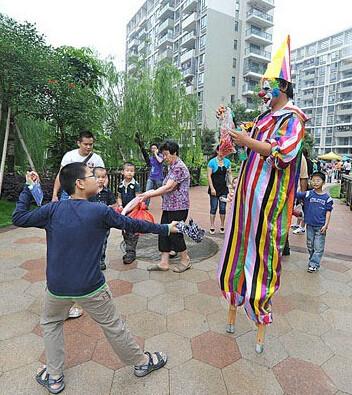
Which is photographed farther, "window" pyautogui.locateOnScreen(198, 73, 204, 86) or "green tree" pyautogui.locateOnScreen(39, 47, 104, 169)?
"window" pyautogui.locateOnScreen(198, 73, 204, 86)

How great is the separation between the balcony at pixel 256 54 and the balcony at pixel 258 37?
0.89m

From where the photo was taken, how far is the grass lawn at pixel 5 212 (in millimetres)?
→ 5852

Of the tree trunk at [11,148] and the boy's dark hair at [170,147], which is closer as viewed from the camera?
the boy's dark hair at [170,147]

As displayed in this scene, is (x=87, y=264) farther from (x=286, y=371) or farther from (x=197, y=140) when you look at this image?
(x=197, y=140)

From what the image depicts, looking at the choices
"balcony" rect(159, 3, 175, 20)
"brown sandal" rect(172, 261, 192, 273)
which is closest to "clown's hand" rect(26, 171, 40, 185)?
"brown sandal" rect(172, 261, 192, 273)

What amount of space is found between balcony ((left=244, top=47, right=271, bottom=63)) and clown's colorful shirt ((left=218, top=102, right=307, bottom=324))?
126 ft

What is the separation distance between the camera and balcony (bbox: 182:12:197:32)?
3482cm

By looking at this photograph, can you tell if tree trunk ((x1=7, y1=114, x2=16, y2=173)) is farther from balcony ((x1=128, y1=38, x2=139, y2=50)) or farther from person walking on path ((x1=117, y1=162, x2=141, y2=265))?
balcony ((x1=128, y1=38, x2=139, y2=50))

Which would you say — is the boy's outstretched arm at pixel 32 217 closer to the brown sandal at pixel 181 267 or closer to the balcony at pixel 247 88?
the brown sandal at pixel 181 267

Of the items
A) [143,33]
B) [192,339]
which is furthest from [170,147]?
[143,33]

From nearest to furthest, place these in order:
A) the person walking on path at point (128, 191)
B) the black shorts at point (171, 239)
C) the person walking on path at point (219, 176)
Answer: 1. the black shorts at point (171, 239)
2. the person walking on path at point (128, 191)
3. the person walking on path at point (219, 176)

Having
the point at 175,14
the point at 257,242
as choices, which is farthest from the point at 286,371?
the point at 175,14

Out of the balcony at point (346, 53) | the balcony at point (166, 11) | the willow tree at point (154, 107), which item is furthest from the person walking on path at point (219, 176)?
the balcony at point (346, 53)

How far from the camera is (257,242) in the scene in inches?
82.4
